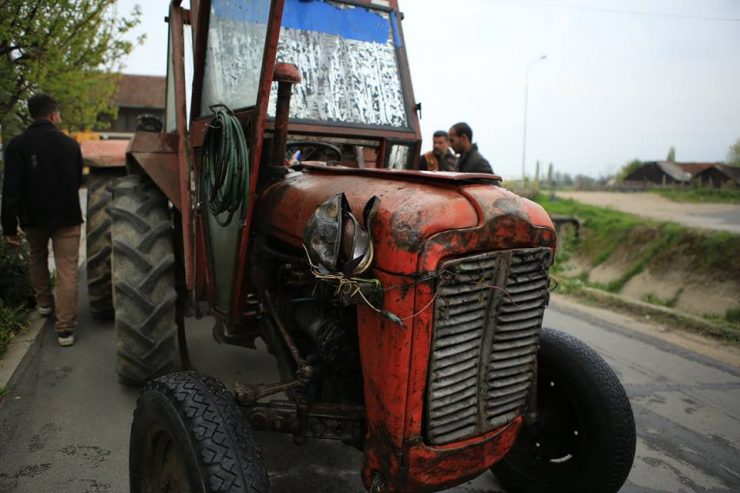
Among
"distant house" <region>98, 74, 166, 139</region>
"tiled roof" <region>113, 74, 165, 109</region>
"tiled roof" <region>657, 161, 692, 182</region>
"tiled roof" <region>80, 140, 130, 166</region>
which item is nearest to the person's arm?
"tiled roof" <region>80, 140, 130, 166</region>

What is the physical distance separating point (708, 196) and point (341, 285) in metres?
16.9

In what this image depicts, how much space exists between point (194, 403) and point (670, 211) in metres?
14.2

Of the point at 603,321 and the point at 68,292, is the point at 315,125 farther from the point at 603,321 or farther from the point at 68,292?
the point at 603,321

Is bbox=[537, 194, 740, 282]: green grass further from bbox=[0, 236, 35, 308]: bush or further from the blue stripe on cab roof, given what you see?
bbox=[0, 236, 35, 308]: bush

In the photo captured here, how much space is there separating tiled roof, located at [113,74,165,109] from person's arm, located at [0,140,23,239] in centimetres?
2998

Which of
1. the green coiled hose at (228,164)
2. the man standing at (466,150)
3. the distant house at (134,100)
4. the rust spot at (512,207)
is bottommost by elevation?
the rust spot at (512,207)

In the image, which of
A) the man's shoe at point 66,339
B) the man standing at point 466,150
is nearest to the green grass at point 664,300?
the man standing at point 466,150

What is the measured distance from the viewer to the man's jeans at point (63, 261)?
14.5 feet

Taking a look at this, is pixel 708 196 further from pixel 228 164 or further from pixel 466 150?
pixel 228 164

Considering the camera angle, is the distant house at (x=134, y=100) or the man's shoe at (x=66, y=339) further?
the distant house at (x=134, y=100)

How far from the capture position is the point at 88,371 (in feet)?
Answer: 13.1

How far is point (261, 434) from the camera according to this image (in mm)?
3297

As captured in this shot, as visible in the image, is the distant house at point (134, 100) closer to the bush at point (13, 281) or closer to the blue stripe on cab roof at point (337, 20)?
the bush at point (13, 281)

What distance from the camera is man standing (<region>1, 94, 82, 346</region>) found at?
4312 mm
